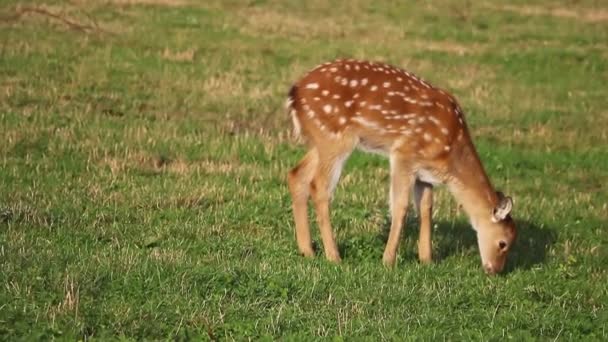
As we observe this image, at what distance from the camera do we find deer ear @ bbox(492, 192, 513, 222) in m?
9.41

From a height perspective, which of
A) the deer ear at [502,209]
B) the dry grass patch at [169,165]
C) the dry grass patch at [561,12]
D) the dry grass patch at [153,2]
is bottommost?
the dry grass patch at [561,12]

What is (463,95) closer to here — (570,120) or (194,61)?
(570,120)

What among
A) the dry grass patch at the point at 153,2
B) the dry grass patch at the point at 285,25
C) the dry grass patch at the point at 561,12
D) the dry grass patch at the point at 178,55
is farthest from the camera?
the dry grass patch at the point at 561,12

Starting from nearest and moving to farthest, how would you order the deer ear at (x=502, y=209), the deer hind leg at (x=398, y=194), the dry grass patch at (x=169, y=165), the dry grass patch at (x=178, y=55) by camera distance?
the deer hind leg at (x=398, y=194) < the deer ear at (x=502, y=209) < the dry grass patch at (x=169, y=165) < the dry grass patch at (x=178, y=55)

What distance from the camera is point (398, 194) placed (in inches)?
371

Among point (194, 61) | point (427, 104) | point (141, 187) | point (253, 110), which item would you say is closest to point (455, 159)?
point (427, 104)

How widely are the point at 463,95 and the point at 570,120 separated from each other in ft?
7.12

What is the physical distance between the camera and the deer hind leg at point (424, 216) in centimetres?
968

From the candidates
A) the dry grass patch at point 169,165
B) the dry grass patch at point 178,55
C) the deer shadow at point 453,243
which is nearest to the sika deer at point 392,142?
the deer shadow at point 453,243

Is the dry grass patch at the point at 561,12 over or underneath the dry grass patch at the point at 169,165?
underneath

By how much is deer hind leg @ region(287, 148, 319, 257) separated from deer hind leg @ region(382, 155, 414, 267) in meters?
0.71

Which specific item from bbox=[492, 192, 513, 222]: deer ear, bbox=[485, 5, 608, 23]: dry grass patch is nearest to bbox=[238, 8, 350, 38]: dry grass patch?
bbox=[485, 5, 608, 23]: dry grass patch

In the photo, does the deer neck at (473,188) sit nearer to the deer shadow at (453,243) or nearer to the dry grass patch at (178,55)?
the deer shadow at (453,243)

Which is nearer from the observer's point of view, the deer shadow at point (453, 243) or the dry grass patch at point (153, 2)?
the deer shadow at point (453, 243)
